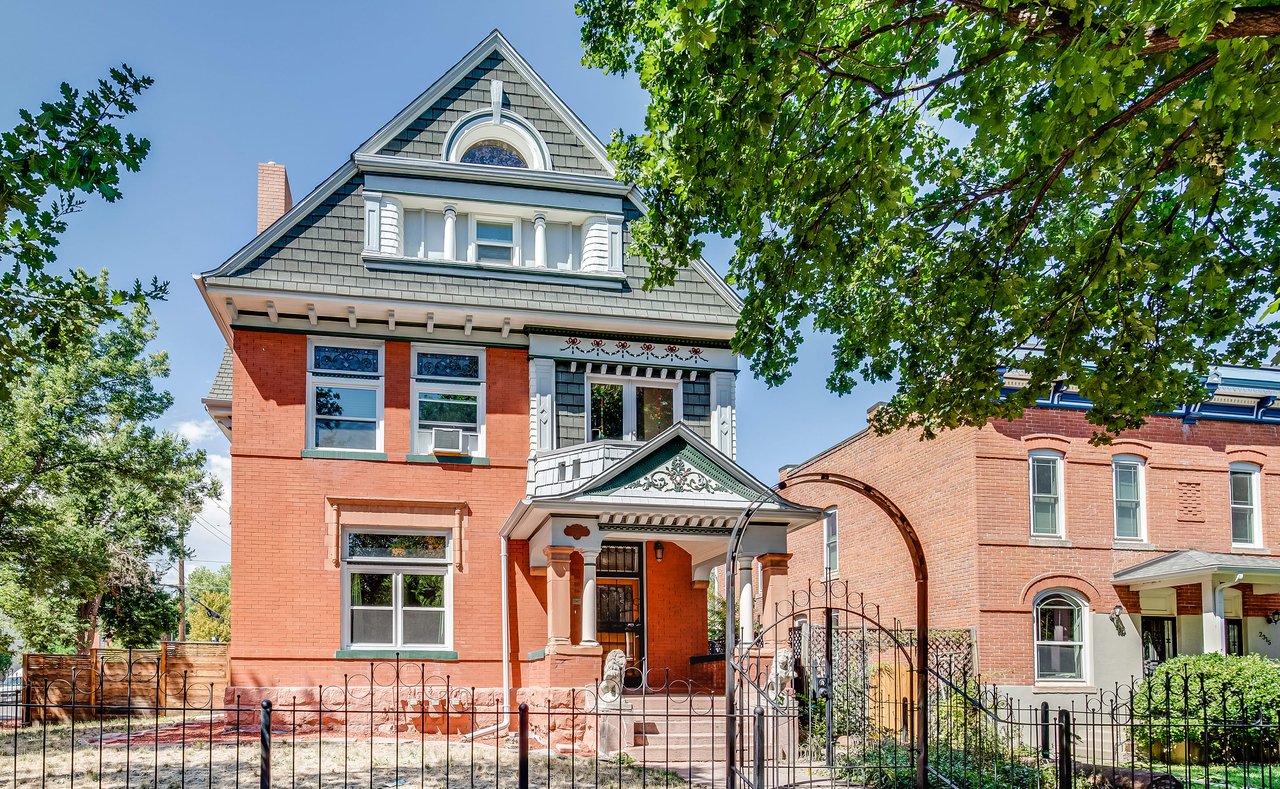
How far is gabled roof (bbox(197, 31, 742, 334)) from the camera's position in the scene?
18719 millimetres

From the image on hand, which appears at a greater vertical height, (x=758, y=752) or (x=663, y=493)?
(x=663, y=493)

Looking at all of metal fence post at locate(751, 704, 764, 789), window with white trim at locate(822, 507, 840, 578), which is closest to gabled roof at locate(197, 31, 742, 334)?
window with white trim at locate(822, 507, 840, 578)

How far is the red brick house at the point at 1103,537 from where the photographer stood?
21.8 meters

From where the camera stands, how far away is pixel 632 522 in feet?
57.2

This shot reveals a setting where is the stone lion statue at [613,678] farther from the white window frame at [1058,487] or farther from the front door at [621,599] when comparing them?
the white window frame at [1058,487]

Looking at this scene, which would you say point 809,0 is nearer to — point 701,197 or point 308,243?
point 701,197

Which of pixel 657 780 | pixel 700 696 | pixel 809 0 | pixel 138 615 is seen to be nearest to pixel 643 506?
pixel 700 696

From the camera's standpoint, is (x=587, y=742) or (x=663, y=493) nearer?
(x=587, y=742)

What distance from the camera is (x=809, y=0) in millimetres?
8281


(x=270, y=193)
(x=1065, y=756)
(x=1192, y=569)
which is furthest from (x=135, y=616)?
(x=1065, y=756)

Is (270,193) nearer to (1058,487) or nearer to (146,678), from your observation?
(146,678)

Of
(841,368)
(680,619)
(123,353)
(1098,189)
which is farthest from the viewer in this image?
(123,353)

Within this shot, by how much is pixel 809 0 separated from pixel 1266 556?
2046cm

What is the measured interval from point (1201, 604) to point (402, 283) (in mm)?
17580
